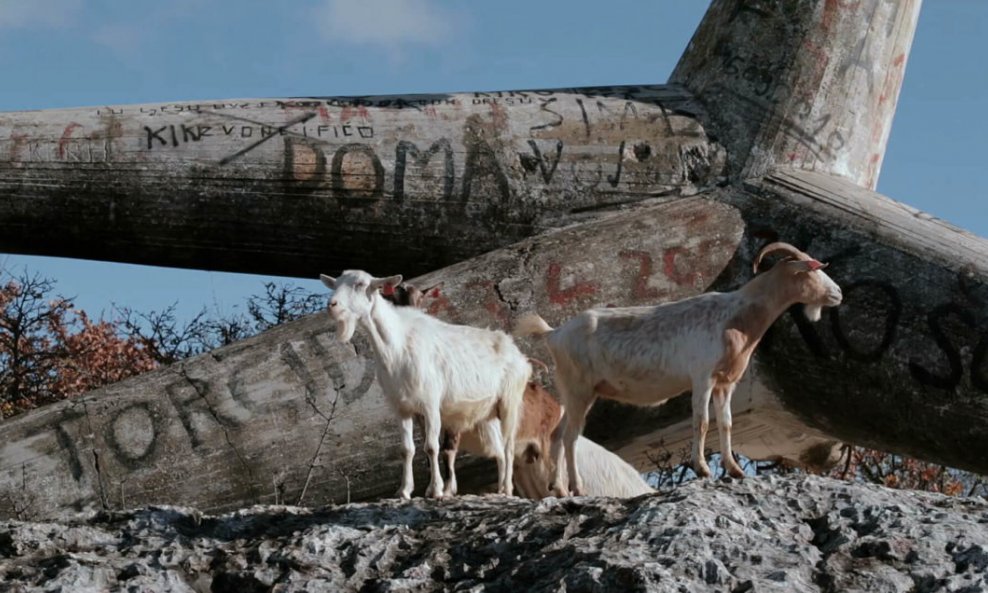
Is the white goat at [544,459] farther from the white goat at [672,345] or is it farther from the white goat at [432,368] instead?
the white goat at [672,345]

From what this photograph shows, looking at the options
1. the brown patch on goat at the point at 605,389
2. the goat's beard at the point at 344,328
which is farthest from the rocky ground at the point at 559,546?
the brown patch on goat at the point at 605,389

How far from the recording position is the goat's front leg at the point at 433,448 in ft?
29.1

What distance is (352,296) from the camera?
354 inches

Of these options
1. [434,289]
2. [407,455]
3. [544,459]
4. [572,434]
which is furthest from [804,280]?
[434,289]

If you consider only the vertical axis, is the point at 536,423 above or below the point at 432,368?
below

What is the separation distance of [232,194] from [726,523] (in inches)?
285

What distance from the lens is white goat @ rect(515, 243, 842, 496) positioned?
903 centimetres

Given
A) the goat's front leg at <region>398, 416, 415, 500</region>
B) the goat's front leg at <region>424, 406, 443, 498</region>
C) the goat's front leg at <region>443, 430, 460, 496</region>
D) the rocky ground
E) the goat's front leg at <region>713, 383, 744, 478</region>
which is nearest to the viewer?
the rocky ground

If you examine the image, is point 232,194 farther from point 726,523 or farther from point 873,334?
point 726,523

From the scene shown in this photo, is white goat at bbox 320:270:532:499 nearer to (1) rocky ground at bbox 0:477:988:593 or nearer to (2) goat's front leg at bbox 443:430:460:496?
(2) goat's front leg at bbox 443:430:460:496

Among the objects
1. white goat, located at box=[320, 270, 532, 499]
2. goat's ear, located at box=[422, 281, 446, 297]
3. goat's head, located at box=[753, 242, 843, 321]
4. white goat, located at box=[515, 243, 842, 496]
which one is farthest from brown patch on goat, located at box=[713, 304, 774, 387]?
goat's ear, located at box=[422, 281, 446, 297]

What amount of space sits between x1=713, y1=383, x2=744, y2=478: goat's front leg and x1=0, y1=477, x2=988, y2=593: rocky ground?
0.99m

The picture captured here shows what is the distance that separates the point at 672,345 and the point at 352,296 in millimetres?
1596

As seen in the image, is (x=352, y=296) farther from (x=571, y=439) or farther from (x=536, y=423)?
(x=536, y=423)
